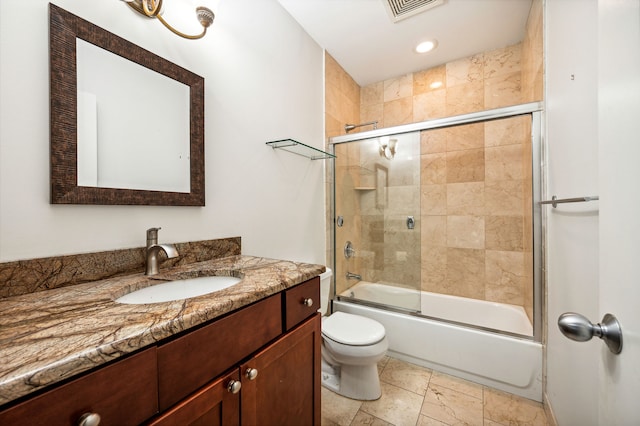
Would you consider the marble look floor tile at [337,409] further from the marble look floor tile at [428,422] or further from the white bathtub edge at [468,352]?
the white bathtub edge at [468,352]

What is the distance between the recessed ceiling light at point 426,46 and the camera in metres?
2.00

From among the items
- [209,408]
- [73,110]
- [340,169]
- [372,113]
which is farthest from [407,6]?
[209,408]

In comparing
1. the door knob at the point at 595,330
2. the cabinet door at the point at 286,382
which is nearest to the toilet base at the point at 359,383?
the cabinet door at the point at 286,382

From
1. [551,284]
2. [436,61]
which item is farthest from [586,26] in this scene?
[436,61]

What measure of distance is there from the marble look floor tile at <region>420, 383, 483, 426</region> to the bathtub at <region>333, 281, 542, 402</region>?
0.63ft

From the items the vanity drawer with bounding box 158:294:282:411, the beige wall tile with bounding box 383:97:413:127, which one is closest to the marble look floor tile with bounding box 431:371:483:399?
the vanity drawer with bounding box 158:294:282:411

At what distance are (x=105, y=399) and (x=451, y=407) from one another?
170 centimetres

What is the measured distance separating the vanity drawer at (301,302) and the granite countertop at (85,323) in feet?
0.17

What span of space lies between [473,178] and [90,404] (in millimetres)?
2561

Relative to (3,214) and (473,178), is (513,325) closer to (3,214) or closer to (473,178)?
(473,178)

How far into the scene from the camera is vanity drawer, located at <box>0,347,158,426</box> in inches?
14.5

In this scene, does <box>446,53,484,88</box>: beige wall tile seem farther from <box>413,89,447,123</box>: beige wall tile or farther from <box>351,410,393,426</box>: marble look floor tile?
<box>351,410,393,426</box>: marble look floor tile

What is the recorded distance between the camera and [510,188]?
2.05 m

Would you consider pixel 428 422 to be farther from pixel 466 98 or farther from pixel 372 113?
pixel 372 113
